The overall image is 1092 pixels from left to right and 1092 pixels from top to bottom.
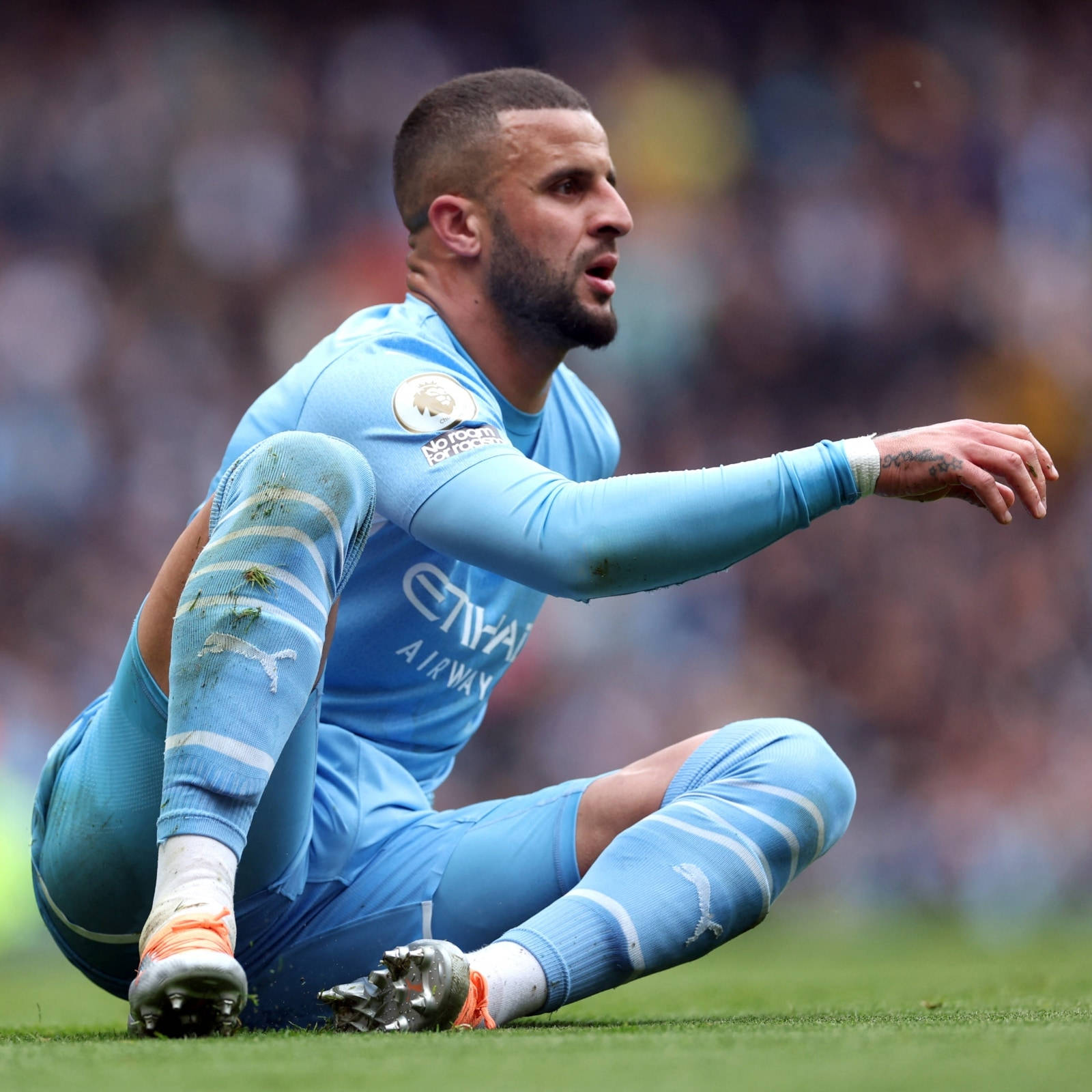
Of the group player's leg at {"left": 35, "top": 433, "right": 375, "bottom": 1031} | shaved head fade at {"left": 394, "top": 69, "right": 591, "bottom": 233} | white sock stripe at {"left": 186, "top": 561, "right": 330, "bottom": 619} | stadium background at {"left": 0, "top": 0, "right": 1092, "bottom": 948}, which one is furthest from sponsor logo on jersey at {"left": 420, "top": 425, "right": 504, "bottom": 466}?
stadium background at {"left": 0, "top": 0, "right": 1092, "bottom": 948}

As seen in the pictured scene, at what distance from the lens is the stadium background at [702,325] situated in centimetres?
688

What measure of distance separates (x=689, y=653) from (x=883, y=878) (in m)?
1.29

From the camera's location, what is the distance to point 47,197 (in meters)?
7.19

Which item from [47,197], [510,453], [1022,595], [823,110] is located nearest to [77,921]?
[510,453]

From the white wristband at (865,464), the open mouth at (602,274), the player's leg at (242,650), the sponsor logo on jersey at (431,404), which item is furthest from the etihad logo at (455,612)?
the white wristband at (865,464)

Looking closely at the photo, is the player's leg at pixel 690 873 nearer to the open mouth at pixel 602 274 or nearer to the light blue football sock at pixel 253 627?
the light blue football sock at pixel 253 627

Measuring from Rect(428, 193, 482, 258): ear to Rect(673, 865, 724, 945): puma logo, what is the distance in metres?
1.20

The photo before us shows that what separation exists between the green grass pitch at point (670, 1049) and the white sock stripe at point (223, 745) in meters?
0.31

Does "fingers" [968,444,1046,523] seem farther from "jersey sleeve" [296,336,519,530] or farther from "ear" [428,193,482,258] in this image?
"ear" [428,193,482,258]

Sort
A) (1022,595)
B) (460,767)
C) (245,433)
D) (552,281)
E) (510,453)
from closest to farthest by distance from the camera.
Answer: (510,453) → (245,433) → (552,281) → (460,767) → (1022,595)

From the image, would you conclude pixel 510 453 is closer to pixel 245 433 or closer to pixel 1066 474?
pixel 245 433

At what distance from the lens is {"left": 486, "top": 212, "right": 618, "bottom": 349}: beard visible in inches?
105

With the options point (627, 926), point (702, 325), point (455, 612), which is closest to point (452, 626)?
point (455, 612)

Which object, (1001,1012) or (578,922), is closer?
(578,922)
